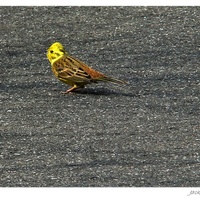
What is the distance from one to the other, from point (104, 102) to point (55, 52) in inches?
28.3

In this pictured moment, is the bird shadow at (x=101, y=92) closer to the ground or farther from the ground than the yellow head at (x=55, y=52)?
closer to the ground

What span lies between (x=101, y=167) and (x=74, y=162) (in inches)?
8.4

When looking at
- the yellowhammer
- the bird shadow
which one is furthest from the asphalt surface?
the yellowhammer

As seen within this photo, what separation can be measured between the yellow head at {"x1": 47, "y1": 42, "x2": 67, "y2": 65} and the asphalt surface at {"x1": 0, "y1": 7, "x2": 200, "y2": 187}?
0.21m

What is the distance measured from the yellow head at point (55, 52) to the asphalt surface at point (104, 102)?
0.70ft

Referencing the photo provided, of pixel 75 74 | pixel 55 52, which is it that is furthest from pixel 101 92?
pixel 55 52

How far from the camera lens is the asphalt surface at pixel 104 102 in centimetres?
981

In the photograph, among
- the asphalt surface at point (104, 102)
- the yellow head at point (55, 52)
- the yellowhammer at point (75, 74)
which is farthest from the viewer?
the yellow head at point (55, 52)

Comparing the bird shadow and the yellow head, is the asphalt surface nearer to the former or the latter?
the bird shadow

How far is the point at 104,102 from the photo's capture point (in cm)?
1123

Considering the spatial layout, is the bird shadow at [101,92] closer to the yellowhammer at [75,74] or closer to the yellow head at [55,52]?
the yellowhammer at [75,74]

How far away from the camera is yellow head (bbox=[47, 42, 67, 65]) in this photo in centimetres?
1161

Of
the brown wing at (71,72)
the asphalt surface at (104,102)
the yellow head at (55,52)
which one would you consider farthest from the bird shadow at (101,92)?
the yellow head at (55,52)

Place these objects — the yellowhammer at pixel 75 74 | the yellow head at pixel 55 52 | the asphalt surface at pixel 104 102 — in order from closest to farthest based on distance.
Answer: the asphalt surface at pixel 104 102 < the yellowhammer at pixel 75 74 < the yellow head at pixel 55 52
